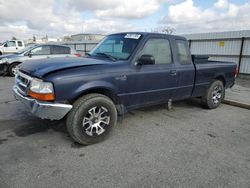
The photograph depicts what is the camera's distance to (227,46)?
1138 cm

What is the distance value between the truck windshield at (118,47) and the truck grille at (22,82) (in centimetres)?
151

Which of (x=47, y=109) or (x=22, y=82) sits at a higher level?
(x=22, y=82)

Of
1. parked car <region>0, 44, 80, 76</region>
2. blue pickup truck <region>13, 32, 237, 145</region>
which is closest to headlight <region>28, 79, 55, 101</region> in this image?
blue pickup truck <region>13, 32, 237, 145</region>

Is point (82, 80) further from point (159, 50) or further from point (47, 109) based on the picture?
point (159, 50)

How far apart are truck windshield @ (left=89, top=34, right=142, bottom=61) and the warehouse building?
8.87 m

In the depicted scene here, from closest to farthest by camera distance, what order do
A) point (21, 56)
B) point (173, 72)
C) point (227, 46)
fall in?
1. point (173, 72)
2. point (21, 56)
3. point (227, 46)

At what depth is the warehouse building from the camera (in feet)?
34.7

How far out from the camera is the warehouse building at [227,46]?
10578 mm

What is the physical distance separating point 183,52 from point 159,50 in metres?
0.80

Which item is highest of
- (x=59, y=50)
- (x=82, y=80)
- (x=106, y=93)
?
(x=59, y=50)

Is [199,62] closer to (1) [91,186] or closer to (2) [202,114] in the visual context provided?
(2) [202,114]

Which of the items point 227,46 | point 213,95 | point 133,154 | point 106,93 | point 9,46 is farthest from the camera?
point 9,46

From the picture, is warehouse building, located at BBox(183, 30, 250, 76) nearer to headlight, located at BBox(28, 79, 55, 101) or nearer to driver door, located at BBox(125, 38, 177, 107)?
driver door, located at BBox(125, 38, 177, 107)

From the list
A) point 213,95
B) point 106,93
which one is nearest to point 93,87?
point 106,93
